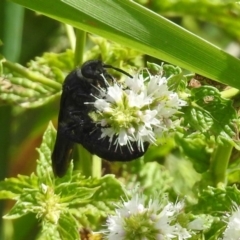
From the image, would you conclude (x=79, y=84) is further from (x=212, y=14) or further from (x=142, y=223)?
(x=212, y=14)

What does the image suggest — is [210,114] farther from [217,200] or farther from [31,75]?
[31,75]

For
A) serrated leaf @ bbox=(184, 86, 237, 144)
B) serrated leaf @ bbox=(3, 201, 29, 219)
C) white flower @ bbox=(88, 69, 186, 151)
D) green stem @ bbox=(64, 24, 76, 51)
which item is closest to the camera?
white flower @ bbox=(88, 69, 186, 151)

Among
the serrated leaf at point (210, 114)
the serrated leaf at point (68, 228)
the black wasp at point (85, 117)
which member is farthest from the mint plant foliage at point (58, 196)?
the serrated leaf at point (210, 114)

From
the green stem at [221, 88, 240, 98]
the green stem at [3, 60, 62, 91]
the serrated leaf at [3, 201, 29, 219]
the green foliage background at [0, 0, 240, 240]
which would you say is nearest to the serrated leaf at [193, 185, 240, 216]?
the green foliage background at [0, 0, 240, 240]

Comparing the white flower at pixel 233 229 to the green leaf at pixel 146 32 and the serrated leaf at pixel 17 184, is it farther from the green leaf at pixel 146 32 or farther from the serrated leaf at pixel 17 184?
the serrated leaf at pixel 17 184

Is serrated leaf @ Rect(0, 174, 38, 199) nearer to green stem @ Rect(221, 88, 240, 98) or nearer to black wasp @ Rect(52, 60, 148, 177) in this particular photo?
black wasp @ Rect(52, 60, 148, 177)

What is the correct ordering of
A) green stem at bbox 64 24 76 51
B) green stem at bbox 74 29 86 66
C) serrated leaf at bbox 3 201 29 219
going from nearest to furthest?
serrated leaf at bbox 3 201 29 219
green stem at bbox 74 29 86 66
green stem at bbox 64 24 76 51
